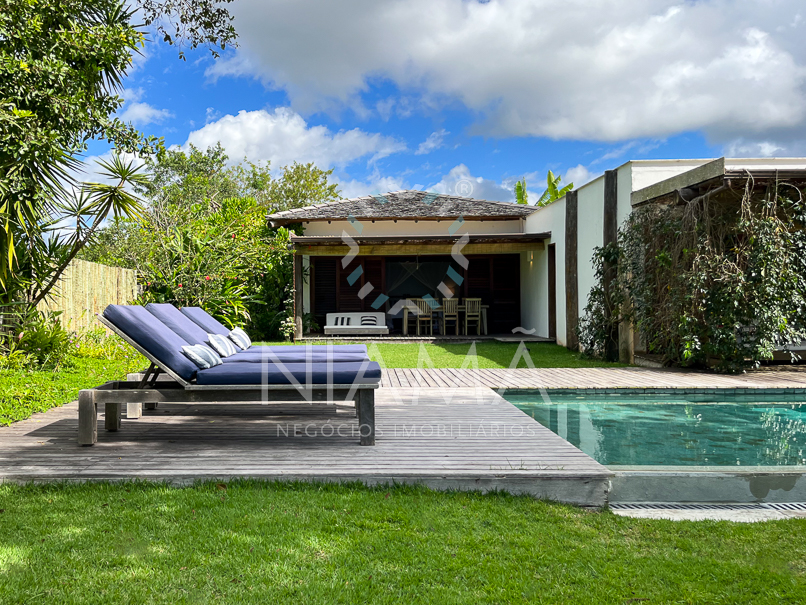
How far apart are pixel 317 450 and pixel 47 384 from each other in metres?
3.74

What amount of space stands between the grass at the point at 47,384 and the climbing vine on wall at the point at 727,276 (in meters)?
7.28

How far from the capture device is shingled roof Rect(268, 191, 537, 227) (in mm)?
15328

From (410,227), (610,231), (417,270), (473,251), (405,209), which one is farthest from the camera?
(417,270)

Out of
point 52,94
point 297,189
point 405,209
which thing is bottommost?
point 52,94

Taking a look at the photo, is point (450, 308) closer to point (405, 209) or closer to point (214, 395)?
point (405, 209)

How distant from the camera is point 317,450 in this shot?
383 cm

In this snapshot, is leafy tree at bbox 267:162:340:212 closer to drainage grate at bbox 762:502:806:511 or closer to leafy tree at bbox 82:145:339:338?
leafy tree at bbox 82:145:339:338

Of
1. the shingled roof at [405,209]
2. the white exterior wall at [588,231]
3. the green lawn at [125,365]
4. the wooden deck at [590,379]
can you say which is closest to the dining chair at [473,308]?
the green lawn at [125,365]

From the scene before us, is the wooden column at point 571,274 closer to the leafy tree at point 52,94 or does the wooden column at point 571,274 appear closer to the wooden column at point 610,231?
the wooden column at point 610,231

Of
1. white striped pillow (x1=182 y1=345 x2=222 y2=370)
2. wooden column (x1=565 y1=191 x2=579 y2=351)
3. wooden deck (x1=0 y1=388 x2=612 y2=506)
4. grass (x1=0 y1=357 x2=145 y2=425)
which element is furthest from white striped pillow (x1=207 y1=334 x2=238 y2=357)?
wooden column (x1=565 y1=191 x2=579 y2=351)

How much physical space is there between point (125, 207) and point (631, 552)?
23.6 ft

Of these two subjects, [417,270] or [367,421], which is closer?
[367,421]

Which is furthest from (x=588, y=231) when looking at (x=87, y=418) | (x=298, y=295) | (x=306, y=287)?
(x=87, y=418)

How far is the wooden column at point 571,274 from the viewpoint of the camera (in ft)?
37.9
